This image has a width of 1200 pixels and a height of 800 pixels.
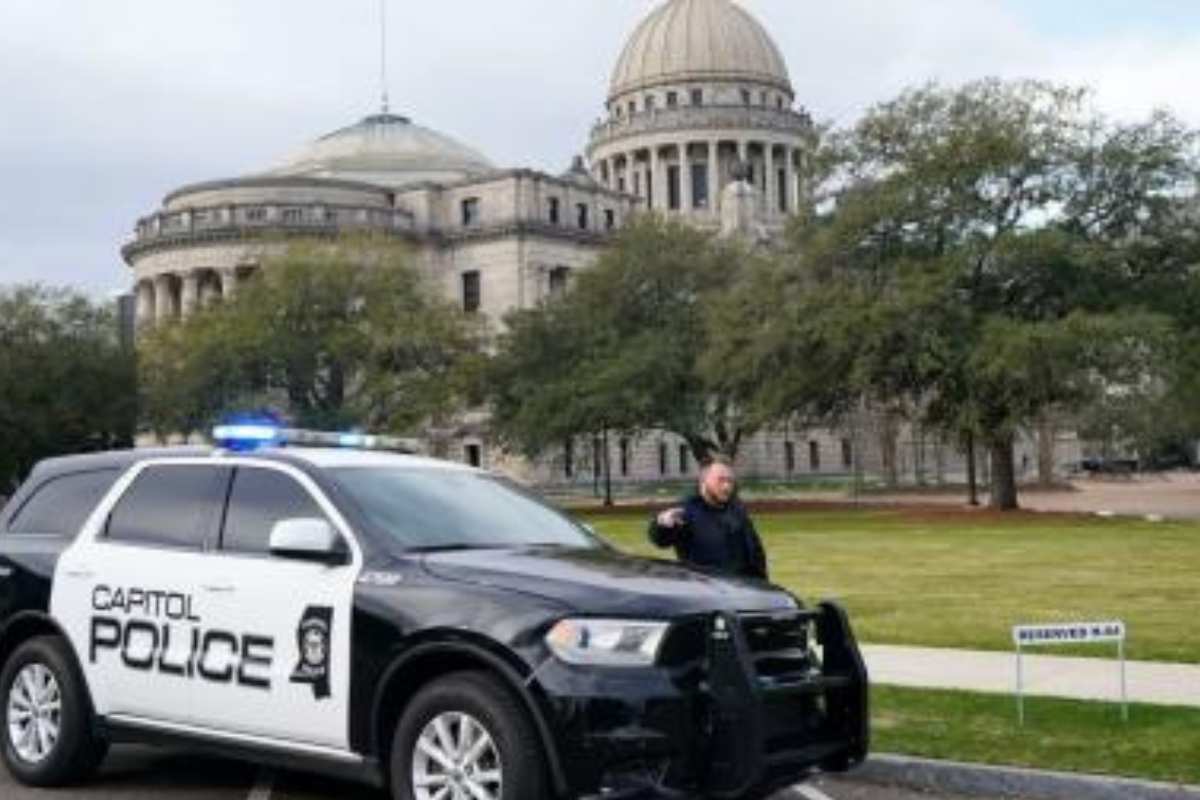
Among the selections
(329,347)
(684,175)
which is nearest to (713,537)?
(329,347)


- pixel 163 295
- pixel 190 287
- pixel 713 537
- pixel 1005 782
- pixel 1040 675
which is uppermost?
pixel 190 287

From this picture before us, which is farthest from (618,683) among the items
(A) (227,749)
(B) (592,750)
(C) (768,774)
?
(A) (227,749)

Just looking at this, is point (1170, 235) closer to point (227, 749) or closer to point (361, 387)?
point (361, 387)

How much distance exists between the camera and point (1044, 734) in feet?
36.0

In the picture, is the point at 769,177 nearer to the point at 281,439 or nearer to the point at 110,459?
the point at 110,459

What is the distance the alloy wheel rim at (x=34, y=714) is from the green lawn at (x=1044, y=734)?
4974mm

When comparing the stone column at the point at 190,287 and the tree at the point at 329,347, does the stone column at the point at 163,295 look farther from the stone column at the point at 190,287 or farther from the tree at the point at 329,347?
the tree at the point at 329,347

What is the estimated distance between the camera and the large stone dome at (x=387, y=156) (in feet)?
391

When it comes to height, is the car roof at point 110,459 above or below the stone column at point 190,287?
below

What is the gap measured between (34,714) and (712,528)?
14.2 ft

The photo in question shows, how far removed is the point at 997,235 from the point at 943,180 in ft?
7.34

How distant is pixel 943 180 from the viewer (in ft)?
157

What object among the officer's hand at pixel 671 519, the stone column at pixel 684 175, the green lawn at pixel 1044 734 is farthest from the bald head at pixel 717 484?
the stone column at pixel 684 175

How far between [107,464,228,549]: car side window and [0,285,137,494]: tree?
61.0 meters
